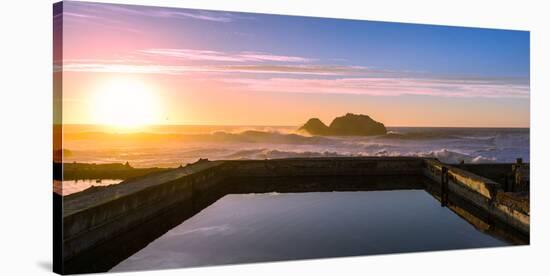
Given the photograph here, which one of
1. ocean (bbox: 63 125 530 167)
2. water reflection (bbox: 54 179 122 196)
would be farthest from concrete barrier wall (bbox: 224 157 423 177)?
water reflection (bbox: 54 179 122 196)

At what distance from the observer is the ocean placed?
9062mm

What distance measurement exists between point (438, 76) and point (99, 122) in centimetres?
586

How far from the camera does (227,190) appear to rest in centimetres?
1574

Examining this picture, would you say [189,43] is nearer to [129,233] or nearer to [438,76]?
[129,233]

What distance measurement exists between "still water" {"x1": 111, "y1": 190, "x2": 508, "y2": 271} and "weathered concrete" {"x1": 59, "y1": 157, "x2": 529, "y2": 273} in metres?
0.48

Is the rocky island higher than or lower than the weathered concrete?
higher

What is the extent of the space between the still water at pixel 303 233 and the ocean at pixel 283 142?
3.92 ft

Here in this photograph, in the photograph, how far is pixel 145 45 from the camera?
8.76 metres

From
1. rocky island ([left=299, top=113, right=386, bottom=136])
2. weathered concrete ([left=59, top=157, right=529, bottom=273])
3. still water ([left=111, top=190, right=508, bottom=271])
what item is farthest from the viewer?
rocky island ([left=299, top=113, right=386, bottom=136])

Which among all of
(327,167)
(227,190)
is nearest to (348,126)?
(227,190)

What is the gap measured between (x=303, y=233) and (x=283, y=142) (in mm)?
2646

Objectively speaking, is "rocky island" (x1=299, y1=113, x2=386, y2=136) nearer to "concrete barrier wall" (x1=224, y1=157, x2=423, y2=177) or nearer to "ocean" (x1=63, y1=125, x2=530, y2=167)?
"ocean" (x1=63, y1=125, x2=530, y2=167)

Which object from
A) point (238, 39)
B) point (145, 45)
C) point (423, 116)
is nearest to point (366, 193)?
point (423, 116)

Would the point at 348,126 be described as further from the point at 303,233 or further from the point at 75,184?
the point at 75,184
